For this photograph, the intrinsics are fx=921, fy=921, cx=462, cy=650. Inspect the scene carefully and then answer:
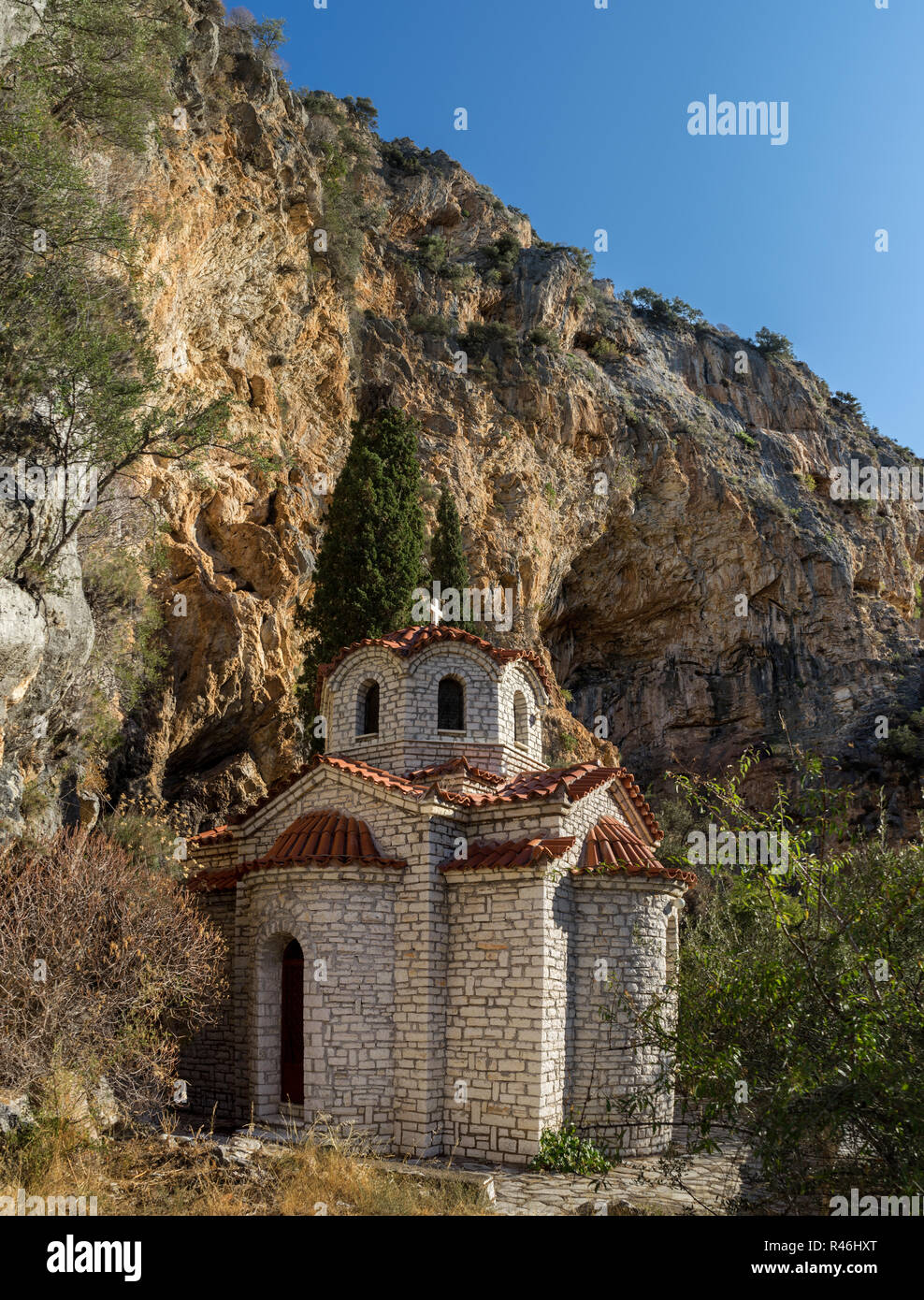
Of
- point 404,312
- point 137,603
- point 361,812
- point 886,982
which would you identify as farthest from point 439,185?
point 886,982

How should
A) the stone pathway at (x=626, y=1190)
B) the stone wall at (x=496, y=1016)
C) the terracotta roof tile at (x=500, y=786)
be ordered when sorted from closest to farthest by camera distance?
the stone pathway at (x=626, y=1190) < the stone wall at (x=496, y=1016) < the terracotta roof tile at (x=500, y=786)

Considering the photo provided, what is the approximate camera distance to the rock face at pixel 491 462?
71.6ft

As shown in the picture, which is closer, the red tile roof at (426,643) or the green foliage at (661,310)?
the red tile roof at (426,643)

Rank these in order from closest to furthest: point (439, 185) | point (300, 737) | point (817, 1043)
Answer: point (817, 1043) < point (300, 737) < point (439, 185)

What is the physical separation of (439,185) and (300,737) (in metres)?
28.0

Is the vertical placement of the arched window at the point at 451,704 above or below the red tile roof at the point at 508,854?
above

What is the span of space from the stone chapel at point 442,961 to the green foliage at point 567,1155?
0.19 metres

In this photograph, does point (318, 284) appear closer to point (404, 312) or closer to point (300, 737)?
point (404, 312)

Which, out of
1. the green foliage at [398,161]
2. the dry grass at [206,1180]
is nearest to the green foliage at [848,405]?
the green foliage at [398,161]

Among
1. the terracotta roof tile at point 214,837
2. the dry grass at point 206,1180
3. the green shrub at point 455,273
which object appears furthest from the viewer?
the green shrub at point 455,273

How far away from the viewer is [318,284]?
2795 cm

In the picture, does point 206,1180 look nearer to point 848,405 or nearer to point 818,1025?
point 818,1025

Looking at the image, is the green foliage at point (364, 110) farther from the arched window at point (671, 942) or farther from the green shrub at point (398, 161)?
the arched window at point (671, 942)
